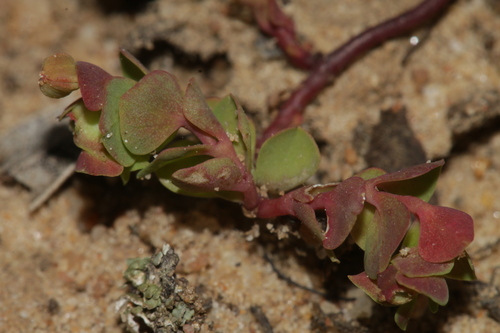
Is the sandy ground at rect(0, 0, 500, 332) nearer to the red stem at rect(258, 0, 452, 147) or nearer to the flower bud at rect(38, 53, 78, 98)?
the red stem at rect(258, 0, 452, 147)

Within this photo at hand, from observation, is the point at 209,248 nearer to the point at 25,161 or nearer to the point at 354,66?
the point at 25,161

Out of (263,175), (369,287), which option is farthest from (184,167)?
(369,287)

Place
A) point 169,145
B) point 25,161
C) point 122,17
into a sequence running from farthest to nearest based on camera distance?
1. point 122,17
2. point 25,161
3. point 169,145

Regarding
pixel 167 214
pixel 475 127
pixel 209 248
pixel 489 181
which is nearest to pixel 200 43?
pixel 167 214

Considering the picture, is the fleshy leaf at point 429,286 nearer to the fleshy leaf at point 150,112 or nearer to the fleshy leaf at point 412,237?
the fleshy leaf at point 412,237

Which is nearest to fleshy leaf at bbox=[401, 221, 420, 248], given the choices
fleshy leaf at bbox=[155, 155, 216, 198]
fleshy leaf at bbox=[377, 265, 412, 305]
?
fleshy leaf at bbox=[377, 265, 412, 305]

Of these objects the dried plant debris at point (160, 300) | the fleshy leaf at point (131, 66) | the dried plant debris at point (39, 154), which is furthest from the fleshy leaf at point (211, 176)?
the dried plant debris at point (39, 154)
